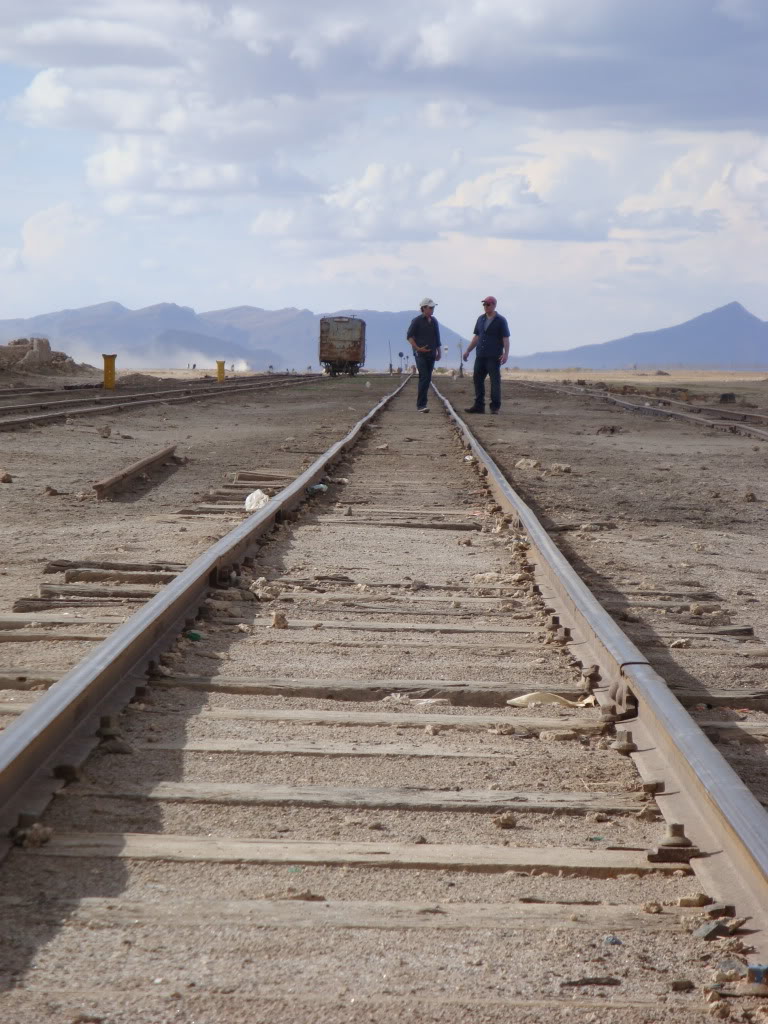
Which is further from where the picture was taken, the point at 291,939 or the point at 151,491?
the point at 151,491

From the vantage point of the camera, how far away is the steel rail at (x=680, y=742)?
9.13 ft

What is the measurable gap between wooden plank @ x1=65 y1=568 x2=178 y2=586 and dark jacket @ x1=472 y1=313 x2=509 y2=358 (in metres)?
13.2

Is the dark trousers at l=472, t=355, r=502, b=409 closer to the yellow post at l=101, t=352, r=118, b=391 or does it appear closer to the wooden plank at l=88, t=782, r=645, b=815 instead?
the yellow post at l=101, t=352, r=118, b=391

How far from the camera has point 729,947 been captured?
252 centimetres

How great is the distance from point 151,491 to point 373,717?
23.6 feet

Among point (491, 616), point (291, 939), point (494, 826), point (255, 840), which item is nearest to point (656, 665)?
point (491, 616)

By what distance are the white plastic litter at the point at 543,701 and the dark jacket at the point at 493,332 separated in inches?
593

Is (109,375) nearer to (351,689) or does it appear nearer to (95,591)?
(95,591)

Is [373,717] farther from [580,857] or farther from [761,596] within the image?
[761,596]

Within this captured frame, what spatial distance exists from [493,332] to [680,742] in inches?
632

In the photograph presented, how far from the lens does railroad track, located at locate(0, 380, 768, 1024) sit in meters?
2.38

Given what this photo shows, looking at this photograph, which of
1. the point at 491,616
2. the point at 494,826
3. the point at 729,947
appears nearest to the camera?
the point at 729,947

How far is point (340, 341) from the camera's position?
202ft

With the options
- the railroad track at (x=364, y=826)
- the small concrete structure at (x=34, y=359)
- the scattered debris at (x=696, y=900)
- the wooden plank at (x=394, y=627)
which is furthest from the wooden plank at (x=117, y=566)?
the small concrete structure at (x=34, y=359)
